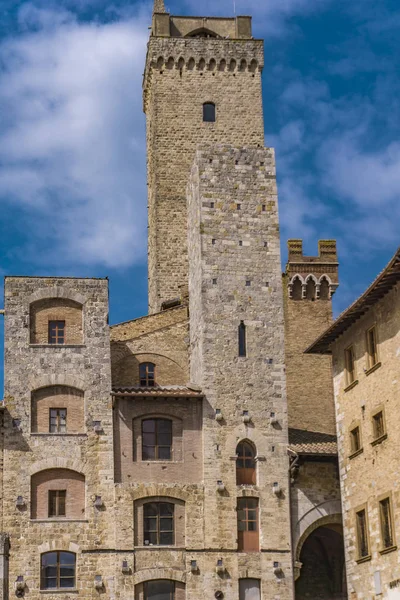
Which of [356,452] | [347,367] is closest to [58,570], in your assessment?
[356,452]

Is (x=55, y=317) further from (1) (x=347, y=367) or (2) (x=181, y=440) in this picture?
(1) (x=347, y=367)

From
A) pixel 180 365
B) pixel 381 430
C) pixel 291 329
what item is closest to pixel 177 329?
pixel 180 365

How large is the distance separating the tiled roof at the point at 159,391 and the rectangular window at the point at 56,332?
293 cm

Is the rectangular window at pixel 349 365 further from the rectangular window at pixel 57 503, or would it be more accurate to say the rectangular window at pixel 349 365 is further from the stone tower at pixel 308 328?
the stone tower at pixel 308 328

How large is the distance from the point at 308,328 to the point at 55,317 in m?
14.9

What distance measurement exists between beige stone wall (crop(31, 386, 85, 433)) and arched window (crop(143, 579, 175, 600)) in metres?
6.28

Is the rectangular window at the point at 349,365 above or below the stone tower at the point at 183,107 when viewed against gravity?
below

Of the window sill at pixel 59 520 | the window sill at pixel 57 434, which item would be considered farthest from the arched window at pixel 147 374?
the window sill at pixel 59 520

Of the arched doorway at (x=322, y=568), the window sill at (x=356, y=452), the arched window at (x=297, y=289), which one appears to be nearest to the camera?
the window sill at (x=356, y=452)

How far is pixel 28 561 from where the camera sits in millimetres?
43750

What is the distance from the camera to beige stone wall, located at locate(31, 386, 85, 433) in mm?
45812

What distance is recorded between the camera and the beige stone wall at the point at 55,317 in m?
47.0

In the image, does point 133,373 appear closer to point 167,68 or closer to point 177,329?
point 177,329

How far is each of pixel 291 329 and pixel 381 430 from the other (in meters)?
18.4
